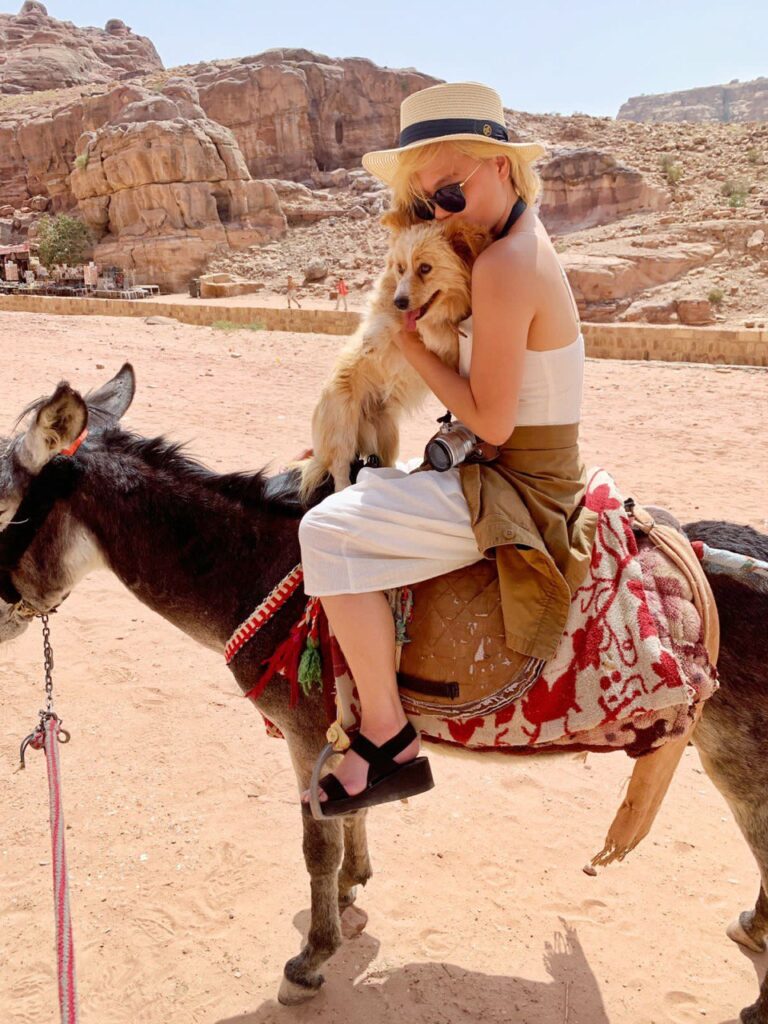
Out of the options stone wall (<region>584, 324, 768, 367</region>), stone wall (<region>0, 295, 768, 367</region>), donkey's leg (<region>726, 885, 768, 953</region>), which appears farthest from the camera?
stone wall (<region>0, 295, 768, 367</region>)

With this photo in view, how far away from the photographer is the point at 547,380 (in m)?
2.28

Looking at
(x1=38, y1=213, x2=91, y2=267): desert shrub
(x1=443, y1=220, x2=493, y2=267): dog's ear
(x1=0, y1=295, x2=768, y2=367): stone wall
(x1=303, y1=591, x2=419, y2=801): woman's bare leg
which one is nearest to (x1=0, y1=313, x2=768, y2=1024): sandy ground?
(x1=303, y1=591, x2=419, y2=801): woman's bare leg

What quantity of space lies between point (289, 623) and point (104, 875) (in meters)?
2.06

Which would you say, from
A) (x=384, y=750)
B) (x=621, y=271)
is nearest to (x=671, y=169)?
(x=621, y=271)

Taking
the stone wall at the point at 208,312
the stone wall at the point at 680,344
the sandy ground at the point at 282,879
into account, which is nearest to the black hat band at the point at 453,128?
the sandy ground at the point at 282,879

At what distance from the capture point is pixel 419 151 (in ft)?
7.41

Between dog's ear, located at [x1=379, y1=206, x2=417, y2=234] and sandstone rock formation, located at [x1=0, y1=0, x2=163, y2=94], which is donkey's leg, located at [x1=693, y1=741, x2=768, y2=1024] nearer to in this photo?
dog's ear, located at [x1=379, y1=206, x2=417, y2=234]

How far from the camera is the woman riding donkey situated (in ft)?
7.07

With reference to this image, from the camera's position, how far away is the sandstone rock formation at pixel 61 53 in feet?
281

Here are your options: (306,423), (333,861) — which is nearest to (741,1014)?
A: (333,861)

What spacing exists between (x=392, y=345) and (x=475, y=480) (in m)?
0.56

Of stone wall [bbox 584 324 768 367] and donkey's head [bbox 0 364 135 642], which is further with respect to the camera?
stone wall [bbox 584 324 768 367]

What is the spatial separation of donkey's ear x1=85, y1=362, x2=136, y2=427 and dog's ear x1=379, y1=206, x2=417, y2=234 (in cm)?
134

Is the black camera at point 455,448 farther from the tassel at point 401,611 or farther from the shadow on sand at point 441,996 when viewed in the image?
the shadow on sand at point 441,996
